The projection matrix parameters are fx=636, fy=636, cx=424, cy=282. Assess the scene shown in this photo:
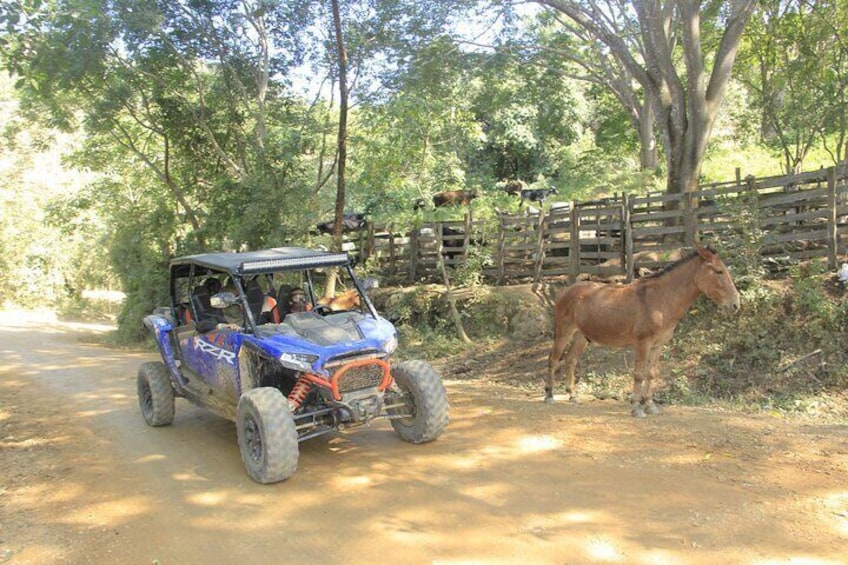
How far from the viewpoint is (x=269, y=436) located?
5.27m

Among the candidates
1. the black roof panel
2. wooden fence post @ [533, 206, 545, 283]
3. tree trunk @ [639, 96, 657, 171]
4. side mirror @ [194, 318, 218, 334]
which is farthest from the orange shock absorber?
tree trunk @ [639, 96, 657, 171]

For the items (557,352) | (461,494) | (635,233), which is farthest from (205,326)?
(635,233)

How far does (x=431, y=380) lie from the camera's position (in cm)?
624

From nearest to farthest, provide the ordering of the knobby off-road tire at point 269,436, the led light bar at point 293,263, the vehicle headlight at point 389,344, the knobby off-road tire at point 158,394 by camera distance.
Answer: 1. the knobby off-road tire at point 269,436
2. the vehicle headlight at point 389,344
3. the led light bar at point 293,263
4. the knobby off-road tire at point 158,394

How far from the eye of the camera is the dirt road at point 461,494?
424cm

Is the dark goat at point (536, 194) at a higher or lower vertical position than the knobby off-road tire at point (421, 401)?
higher

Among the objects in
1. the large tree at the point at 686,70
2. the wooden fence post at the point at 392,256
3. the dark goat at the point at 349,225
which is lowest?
the wooden fence post at the point at 392,256

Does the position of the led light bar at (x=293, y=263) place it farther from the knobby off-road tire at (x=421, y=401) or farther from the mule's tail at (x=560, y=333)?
the mule's tail at (x=560, y=333)

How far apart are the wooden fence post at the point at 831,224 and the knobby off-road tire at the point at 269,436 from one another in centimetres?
929

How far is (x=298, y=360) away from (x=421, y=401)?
1.31m

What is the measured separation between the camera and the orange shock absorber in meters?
5.79

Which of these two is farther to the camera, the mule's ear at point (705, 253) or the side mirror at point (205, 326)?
the mule's ear at point (705, 253)

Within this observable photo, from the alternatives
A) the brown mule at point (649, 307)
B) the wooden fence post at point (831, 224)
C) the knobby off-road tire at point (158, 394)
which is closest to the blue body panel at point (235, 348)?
the knobby off-road tire at point (158, 394)

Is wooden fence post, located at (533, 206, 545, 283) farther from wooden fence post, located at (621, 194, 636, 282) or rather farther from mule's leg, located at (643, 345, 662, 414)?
mule's leg, located at (643, 345, 662, 414)
